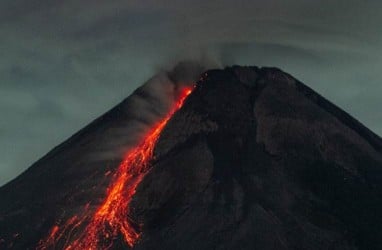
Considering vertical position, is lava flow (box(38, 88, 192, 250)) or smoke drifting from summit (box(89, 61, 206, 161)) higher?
smoke drifting from summit (box(89, 61, 206, 161))

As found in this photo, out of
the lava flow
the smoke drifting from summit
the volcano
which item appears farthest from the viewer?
the smoke drifting from summit

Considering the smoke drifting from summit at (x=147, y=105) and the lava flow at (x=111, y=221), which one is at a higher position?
the smoke drifting from summit at (x=147, y=105)

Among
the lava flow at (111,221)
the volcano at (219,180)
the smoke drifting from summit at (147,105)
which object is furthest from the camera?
the smoke drifting from summit at (147,105)

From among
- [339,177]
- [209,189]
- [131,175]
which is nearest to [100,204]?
[131,175]

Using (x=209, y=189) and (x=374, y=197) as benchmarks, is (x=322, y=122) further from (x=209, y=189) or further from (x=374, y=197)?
(x=209, y=189)

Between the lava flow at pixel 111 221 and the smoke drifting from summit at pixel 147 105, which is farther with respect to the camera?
the smoke drifting from summit at pixel 147 105
